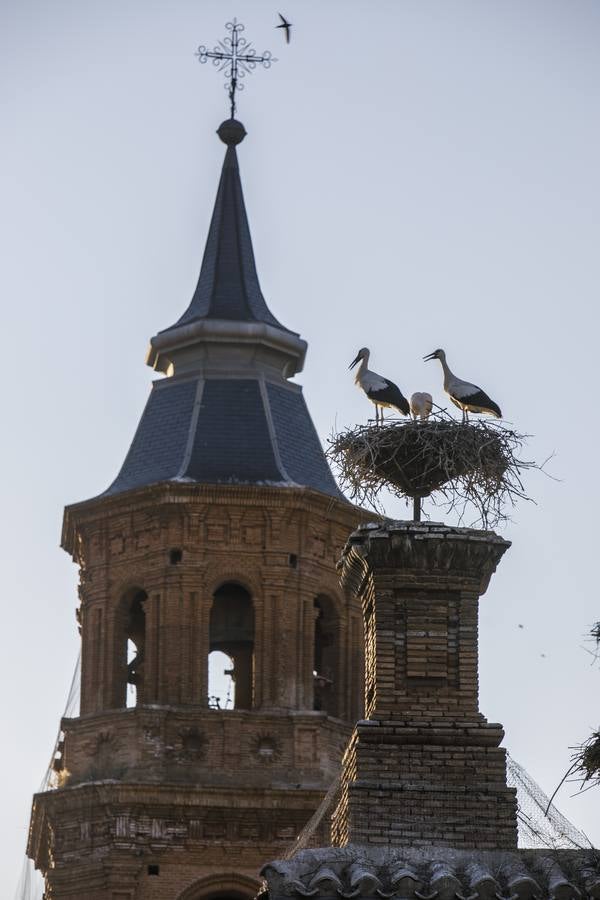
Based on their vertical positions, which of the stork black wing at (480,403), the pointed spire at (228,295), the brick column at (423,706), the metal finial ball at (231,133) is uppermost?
the metal finial ball at (231,133)

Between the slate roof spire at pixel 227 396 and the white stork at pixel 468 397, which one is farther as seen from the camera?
the slate roof spire at pixel 227 396

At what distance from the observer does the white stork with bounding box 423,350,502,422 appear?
24.8 meters

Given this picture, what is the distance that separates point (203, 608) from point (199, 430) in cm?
239

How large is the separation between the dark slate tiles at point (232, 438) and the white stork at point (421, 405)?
1465cm

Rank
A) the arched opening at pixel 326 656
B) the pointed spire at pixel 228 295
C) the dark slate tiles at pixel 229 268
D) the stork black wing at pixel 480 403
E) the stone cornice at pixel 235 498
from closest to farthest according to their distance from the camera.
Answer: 1. the stork black wing at pixel 480 403
2. the stone cornice at pixel 235 498
3. the arched opening at pixel 326 656
4. the pointed spire at pixel 228 295
5. the dark slate tiles at pixel 229 268

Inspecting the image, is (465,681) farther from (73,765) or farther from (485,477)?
(73,765)

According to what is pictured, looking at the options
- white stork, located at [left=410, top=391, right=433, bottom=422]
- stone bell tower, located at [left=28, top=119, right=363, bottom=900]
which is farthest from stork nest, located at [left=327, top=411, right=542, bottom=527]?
stone bell tower, located at [left=28, top=119, right=363, bottom=900]

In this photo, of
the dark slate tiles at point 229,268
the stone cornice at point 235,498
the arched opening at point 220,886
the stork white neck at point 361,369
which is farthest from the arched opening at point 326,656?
the stork white neck at point 361,369

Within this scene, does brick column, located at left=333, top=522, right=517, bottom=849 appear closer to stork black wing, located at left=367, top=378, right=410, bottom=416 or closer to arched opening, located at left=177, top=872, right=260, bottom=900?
stork black wing, located at left=367, top=378, right=410, bottom=416

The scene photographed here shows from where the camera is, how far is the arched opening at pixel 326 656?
1539 inches

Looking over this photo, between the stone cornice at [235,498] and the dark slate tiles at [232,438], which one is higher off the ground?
the dark slate tiles at [232,438]

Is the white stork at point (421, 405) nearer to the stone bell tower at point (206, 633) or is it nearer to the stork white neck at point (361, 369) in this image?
the stork white neck at point (361, 369)

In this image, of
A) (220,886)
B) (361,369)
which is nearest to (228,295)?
(220,886)

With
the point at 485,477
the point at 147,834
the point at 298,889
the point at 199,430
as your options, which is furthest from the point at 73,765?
the point at 298,889
